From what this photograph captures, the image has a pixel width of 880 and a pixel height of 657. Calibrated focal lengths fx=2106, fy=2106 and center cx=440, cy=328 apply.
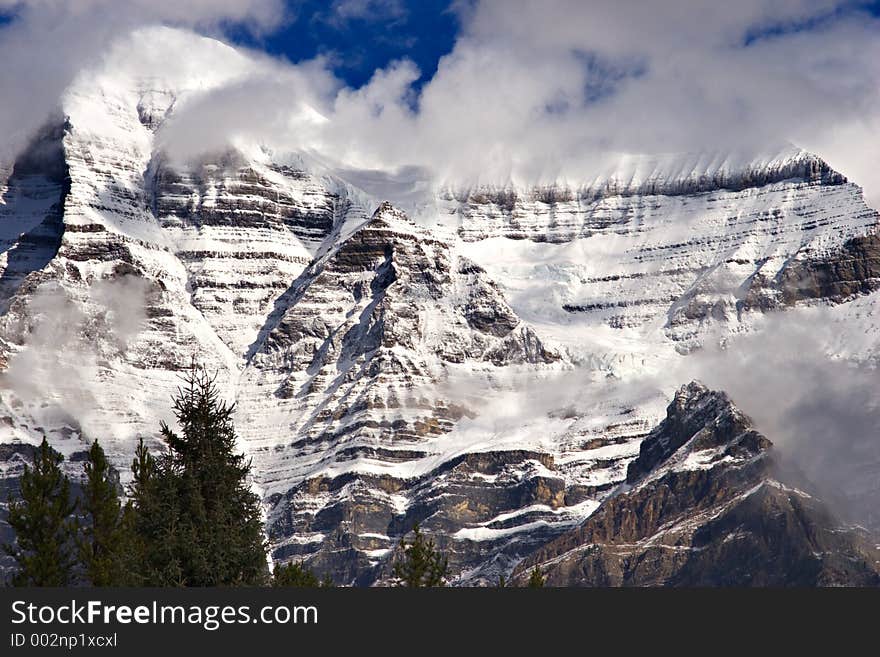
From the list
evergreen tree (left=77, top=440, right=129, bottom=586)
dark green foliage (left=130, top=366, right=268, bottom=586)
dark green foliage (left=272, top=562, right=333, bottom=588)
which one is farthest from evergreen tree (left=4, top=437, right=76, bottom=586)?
dark green foliage (left=272, top=562, right=333, bottom=588)

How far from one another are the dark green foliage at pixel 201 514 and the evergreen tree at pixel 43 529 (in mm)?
9854

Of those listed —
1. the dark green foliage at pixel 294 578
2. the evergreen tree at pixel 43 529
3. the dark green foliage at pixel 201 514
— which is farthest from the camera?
the dark green foliage at pixel 294 578

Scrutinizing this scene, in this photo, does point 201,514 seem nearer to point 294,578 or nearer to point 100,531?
point 100,531

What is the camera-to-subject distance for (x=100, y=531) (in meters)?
140

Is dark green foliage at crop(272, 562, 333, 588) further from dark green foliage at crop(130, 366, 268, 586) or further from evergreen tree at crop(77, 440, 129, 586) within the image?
dark green foliage at crop(130, 366, 268, 586)

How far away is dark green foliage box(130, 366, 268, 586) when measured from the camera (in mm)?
109562

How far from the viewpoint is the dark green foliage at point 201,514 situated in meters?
110

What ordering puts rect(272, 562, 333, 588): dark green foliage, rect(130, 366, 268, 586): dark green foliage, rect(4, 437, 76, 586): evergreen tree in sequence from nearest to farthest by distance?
1. rect(130, 366, 268, 586): dark green foliage
2. rect(4, 437, 76, 586): evergreen tree
3. rect(272, 562, 333, 588): dark green foliage

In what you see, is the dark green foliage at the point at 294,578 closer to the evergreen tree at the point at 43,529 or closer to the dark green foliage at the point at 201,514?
the evergreen tree at the point at 43,529

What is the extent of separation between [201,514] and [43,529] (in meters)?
23.4

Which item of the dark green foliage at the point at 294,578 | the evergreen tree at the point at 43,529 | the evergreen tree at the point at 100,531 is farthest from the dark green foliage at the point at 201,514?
the dark green foliage at the point at 294,578

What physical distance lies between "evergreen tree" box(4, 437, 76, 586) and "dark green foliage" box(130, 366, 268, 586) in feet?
32.3

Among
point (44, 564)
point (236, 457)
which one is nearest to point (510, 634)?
point (236, 457)

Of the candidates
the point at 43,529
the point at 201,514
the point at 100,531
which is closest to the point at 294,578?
the point at 100,531
